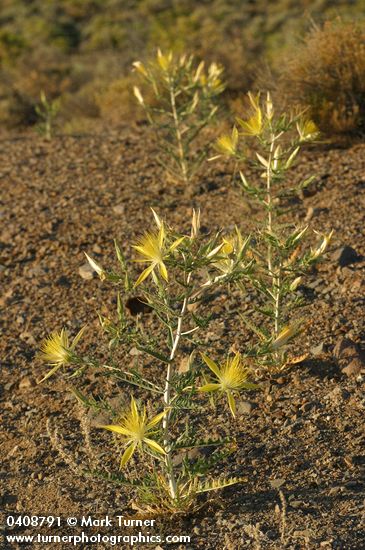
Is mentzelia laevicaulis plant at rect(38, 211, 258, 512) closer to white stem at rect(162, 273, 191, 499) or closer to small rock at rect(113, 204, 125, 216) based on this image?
white stem at rect(162, 273, 191, 499)

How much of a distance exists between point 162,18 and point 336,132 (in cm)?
1608

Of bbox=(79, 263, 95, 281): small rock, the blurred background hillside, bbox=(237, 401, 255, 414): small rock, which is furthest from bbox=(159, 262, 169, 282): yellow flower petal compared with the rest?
the blurred background hillside

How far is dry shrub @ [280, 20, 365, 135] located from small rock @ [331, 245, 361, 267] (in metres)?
1.80

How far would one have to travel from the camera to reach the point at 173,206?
234 inches

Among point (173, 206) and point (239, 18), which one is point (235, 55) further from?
point (239, 18)

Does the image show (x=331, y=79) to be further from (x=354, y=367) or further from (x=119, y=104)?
(x=119, y=104)

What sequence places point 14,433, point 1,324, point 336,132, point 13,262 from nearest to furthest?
1. point 14,433
2. point 1,324
3. point 13,262
4. point 336,132

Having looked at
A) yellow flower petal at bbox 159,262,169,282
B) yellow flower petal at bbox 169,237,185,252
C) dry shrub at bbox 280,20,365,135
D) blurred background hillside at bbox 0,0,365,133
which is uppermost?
yellow flower petal at bbox 169,237,185,252

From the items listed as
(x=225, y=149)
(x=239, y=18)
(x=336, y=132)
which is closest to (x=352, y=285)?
(x=225, y=149)

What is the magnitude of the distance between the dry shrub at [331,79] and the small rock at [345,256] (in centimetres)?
180

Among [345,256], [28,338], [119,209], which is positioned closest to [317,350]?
[345,256]

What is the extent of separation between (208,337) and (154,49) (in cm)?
655

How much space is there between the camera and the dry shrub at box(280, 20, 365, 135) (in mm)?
6508

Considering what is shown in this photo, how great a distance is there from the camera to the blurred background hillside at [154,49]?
22.2 ft
